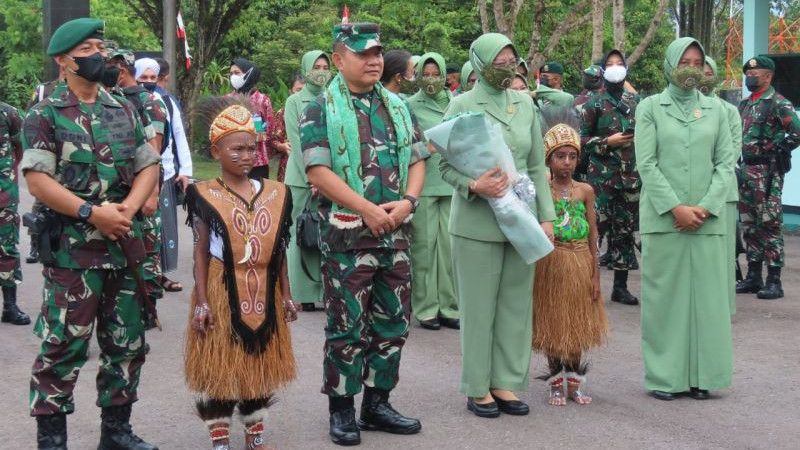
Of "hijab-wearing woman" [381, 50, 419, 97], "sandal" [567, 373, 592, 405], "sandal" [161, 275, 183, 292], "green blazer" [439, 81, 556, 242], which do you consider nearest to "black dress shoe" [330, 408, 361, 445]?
"green blazer" [439, 81, 556, 242]

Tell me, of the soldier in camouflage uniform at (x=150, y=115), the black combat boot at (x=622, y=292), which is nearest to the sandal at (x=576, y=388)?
the soldier in camouflage uniform at (x=150, y=115)

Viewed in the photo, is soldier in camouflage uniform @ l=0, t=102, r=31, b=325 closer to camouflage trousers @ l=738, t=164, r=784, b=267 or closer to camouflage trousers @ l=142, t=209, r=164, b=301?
camouflage trousers @ l=142, t=209, r=164, b=301

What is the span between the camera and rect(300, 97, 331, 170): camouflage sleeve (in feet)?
20.3

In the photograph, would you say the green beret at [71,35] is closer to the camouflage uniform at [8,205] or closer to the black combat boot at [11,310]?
the camouflage uniform at [8,205]

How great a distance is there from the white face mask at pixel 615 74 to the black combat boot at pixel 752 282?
2175mm

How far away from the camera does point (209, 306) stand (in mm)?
5922

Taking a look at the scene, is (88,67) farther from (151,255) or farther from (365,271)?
(151,255)

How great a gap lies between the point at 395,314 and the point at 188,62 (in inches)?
708

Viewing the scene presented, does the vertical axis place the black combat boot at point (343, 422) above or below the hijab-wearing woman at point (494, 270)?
below

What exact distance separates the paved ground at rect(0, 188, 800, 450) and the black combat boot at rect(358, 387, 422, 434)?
0.06 m

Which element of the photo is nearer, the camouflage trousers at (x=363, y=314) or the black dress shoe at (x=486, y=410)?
the camouflage trousers at (x=363, y=314)

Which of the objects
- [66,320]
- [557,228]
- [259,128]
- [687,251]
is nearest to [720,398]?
[687,251]

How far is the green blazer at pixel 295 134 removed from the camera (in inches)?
394

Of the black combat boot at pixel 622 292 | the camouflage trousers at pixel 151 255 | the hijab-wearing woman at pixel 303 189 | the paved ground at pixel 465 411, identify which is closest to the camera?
the paved ground at pixel 465 411
